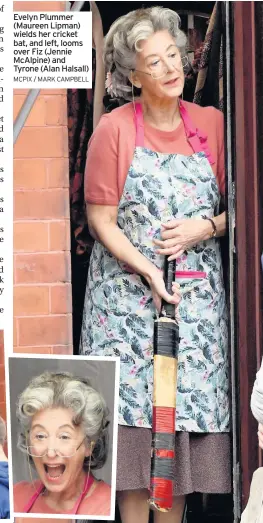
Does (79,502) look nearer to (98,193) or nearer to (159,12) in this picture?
(98,193)

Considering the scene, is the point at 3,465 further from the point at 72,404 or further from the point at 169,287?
the point at 169,287

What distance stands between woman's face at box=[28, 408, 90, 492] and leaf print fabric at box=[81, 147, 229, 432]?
0.21m

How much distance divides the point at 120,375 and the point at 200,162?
91 centimetres

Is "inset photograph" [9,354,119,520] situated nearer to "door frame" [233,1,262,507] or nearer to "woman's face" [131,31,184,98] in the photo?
"door frame" [233,1,262,507]

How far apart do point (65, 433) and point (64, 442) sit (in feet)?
0.12

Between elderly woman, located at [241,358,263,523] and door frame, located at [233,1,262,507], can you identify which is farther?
door frame, located at [233,1,262,507]

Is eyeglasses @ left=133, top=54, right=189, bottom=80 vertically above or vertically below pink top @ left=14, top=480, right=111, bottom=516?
above

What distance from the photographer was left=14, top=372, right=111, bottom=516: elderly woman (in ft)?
15.3

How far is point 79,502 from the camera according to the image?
4.71 m

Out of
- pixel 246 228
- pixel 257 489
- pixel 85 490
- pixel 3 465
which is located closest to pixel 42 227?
pixel 246 228

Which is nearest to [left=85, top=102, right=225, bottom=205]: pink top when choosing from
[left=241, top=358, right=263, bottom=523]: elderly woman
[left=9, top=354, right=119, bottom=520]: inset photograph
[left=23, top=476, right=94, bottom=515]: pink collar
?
[left=9, top=354, right=119, bottom=520]: inset photograph

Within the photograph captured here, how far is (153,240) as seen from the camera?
15.2 ft

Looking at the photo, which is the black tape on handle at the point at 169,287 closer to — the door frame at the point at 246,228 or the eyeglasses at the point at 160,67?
the door frame at the point at 246,228

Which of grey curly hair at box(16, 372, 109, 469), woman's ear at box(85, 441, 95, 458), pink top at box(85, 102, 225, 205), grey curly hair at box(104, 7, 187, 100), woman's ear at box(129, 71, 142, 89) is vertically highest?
grey curly hair at box(104, 7, 187, 100)
